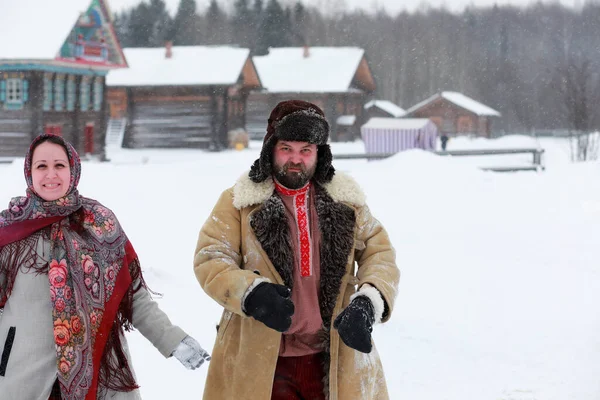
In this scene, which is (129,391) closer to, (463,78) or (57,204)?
(57,204)

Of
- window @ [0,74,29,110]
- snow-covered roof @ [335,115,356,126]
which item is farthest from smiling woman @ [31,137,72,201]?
snow-covered roof @ [335,115,356,126]

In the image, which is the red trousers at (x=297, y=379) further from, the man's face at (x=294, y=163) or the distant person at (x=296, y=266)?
the man's face at (x=294, y=163)

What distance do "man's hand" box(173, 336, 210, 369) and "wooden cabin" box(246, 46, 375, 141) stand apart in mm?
38066

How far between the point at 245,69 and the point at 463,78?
4525cm

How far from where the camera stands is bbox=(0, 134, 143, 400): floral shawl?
2729 millimetres

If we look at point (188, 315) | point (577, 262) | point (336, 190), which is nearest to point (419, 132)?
point (577, 262)

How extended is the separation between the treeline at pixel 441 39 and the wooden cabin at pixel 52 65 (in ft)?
140

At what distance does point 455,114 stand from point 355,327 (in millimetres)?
53749

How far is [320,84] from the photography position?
41406mm

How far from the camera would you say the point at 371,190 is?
14.7 meters

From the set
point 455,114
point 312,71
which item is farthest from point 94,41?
point 455,114

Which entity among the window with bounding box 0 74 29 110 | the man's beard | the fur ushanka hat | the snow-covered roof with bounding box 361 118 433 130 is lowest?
the man's beard

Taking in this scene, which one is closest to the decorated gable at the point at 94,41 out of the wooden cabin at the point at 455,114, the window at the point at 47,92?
the window at the point at 47,92

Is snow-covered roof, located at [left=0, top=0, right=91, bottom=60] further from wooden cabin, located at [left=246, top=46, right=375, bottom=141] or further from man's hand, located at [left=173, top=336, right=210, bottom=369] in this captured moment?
man's hand, located at [left=173, top=336, right=210, bottom=369]
